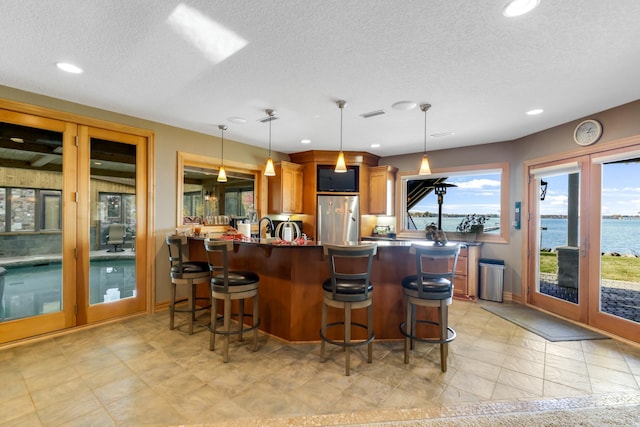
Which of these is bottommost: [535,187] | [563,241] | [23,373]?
[23,373]

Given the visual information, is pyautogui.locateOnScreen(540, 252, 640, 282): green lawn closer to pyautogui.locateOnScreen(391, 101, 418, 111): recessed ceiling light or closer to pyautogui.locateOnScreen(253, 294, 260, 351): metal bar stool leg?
pyautogui.locateOnScreen(391, 101, 418, 111): recessed ceiling light

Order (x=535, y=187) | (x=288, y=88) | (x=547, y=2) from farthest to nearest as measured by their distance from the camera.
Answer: (x=535, y=187)
(x=288, y=88)
(x=547, y=2)

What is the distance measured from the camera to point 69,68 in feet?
8.55

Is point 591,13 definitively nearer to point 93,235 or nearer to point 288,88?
point 288,88

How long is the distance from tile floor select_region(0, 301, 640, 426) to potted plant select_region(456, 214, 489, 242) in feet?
7.63

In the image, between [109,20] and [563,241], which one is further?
[563,241]

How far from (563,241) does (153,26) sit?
531 cm

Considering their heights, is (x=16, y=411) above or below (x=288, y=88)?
below

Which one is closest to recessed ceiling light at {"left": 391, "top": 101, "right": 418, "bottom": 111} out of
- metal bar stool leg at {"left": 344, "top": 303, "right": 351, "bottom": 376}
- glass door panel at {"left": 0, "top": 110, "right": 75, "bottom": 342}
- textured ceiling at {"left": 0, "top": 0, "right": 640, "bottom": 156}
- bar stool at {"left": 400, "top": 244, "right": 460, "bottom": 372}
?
textured ceiling at {"left": 0, "top": 0, "right": 640, "bottom": 156}

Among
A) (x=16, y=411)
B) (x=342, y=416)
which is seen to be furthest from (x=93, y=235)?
(x=342, y=416)

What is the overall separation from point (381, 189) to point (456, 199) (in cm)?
147

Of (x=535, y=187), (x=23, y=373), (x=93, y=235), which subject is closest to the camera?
(x=23, y=373)

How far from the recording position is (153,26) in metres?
2.01

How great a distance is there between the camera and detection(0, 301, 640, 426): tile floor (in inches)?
80.8
